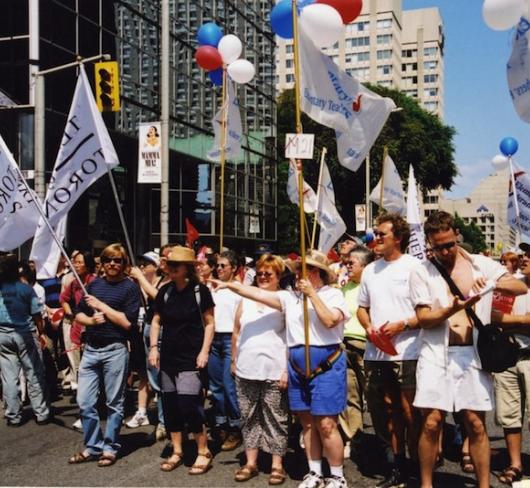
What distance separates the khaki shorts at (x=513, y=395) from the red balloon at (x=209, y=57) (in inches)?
340

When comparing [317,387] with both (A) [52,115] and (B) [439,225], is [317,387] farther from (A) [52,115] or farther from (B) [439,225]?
(A) [52,115]

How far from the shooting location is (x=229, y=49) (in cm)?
1288

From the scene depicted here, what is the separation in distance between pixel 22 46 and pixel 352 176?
27.3m

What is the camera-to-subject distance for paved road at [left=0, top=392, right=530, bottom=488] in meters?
5.92

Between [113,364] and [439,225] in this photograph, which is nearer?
[439,225]

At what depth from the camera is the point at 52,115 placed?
19672 millimetres

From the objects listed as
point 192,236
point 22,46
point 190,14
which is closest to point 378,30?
point 190,14

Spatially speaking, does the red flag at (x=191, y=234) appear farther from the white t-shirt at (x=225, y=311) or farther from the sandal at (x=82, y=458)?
the sandal at (x=82, y=458)

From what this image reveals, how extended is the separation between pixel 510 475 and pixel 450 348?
54.5 inches

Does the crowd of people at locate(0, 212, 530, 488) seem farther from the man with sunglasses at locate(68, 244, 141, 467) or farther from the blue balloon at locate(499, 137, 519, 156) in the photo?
the blue balloon at locate(499, 137, 519, 156)

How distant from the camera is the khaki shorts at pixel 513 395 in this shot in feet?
19.7

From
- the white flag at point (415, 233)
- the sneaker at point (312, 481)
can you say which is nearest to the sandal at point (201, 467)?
the sneaker at point (312, 481)

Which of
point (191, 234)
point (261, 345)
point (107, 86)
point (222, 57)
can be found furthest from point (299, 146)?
point (107, 86)

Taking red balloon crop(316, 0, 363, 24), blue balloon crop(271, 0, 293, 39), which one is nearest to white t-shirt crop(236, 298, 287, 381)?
blue balloon crop(271, 0, 293, 39)
